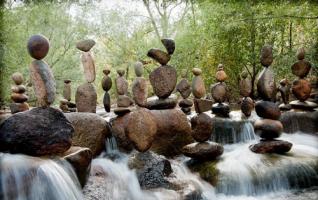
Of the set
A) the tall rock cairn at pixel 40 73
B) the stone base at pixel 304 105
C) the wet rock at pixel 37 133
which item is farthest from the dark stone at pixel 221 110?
the tall rock cairn at pixel 40 73

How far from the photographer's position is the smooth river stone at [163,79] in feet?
25.6

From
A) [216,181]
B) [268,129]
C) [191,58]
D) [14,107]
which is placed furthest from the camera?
[191,58]

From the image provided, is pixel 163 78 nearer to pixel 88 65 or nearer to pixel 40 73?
pixel 88 65

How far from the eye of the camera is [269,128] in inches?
285

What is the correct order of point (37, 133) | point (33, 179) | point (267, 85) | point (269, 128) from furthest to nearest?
Result: point (267, 85) → point (269, 128) → point (37, 133) → point (33, 179)

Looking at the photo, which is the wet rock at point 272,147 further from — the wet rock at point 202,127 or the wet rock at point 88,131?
the wet rock at point 88,131

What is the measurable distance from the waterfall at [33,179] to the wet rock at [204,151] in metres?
3.25

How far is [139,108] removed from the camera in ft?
21.3

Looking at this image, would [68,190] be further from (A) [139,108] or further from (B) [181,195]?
(A) [139,108]

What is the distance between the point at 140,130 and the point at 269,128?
263cm

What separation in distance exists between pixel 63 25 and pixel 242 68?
1056 centimetres

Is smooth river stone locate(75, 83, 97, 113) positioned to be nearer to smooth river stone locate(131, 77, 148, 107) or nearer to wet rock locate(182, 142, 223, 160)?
smooth river stone locate(131, 77, 148, 107)

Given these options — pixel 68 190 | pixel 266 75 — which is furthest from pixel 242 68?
pixel 68 190

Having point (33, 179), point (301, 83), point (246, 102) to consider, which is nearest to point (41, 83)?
point (33, 179)
